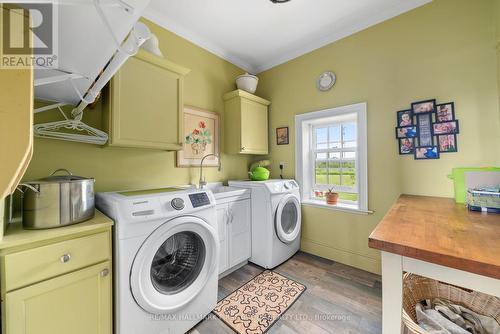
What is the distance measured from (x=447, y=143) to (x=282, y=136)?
1.69 metres

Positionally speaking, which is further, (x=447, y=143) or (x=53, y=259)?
(x=447, y=143)

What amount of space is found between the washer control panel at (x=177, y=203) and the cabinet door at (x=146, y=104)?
61 cm

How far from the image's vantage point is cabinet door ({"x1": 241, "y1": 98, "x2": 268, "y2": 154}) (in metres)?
2.53

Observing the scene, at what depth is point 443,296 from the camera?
0.99 m

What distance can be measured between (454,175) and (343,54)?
5.45ft

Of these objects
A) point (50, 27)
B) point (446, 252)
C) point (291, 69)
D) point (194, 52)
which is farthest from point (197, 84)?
point (446, 252)

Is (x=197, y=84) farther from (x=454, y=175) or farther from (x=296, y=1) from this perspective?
(x=454, y=175)

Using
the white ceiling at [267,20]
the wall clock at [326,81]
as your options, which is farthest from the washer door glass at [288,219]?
the white ceiling at [267,20]

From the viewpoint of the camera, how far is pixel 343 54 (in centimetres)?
227

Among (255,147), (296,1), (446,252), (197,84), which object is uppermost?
(296,1)

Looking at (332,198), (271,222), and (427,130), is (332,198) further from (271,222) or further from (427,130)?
(427,130)

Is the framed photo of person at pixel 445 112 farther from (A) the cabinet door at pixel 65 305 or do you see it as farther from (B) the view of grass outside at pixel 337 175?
(A) the cabinet door at pixel 65 305

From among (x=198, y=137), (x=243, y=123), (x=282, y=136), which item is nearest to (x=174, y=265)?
(x=198, y=137)

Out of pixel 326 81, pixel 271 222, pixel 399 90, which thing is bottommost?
pixel 271 222
